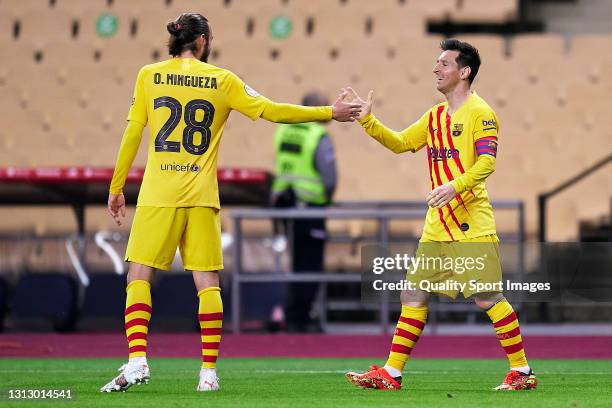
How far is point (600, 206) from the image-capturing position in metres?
15.0

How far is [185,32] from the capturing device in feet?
19.7

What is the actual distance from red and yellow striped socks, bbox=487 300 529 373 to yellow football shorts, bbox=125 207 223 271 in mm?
1363

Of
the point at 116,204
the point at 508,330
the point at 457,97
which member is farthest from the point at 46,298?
the point at 508,330

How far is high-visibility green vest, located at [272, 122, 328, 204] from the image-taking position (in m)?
11.2

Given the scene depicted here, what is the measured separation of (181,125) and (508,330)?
72.1 inches

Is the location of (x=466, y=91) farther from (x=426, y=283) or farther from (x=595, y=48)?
(x=595, y=48)

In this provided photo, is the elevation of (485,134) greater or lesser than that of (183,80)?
lesser

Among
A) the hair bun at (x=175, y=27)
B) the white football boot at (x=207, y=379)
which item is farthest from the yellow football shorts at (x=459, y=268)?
the hair bun at (x=175, y=27)

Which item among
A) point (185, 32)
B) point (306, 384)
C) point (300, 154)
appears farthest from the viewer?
point (300, 154)

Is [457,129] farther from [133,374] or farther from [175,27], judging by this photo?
[133,374]

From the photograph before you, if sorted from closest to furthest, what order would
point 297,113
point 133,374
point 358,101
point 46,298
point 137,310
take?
point 133,374 → point 137,310 → point 297,113 → point 358,101 → point 46,298

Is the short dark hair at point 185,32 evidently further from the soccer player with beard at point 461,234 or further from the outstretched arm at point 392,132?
the soccer player with beard at point 461,234

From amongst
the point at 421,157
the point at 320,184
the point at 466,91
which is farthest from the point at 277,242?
the point at 466,91

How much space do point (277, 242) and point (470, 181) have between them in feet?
21.0
